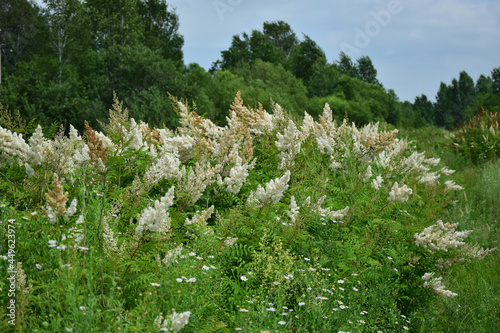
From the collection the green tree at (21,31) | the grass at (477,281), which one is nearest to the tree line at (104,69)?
the green tree at (21,31)

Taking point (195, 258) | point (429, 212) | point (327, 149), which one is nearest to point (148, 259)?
point (195, 258)

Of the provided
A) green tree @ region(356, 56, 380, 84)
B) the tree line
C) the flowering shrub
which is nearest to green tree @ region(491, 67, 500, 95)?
green tree @ region(356, 56, 380, 84)

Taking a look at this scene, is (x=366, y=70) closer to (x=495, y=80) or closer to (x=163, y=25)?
(x=495, y=80)

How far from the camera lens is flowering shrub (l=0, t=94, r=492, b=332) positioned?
2758 millimetres

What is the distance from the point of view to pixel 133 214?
3668 millimetres

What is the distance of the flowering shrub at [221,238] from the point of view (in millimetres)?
2758

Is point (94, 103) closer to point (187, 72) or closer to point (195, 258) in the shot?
point (187, 72)

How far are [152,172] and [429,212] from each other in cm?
358

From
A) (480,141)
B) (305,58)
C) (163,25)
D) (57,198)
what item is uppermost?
(305,58)

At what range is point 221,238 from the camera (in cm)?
361

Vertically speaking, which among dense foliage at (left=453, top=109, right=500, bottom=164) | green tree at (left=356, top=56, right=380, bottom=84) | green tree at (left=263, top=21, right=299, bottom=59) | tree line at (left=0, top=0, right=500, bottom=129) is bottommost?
dense foliage at (left=453, top=109, right=500, bottom=164)

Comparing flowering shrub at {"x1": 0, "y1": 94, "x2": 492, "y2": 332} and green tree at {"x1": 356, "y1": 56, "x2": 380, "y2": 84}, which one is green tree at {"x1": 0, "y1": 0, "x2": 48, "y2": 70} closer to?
flowering shrub at {"x1": 0, "y1": 94, "x2": 492, "y2": 332}

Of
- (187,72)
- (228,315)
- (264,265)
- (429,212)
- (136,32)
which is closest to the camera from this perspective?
(228,315)

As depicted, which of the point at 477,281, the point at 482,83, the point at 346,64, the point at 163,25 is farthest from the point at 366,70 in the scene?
Answer: the point at 477,281
